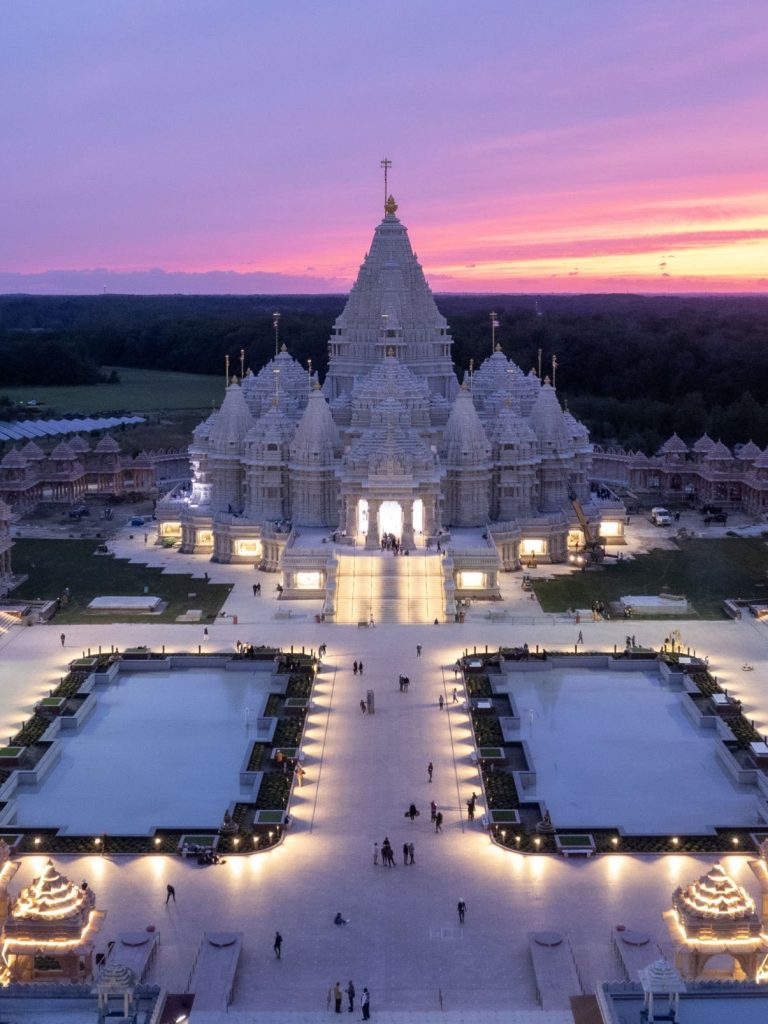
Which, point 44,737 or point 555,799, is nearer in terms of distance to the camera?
point 555,799

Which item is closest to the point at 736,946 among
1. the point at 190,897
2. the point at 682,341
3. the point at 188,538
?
the point at 190,897

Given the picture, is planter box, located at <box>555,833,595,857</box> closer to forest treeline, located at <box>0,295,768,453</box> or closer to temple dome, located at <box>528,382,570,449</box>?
temple dome, located at <box>528,382,570,449</box>

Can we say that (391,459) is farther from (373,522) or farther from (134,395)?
(134,395)

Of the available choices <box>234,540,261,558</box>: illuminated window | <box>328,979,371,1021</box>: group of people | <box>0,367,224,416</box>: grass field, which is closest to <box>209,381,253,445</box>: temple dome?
<box>234,540,261,558</box>: illuminated window

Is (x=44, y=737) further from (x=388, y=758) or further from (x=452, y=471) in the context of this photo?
(x=452, y=471)

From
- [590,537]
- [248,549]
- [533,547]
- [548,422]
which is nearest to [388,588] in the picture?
[248,549]

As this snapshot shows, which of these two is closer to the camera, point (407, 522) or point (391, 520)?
point (407, 522)
